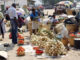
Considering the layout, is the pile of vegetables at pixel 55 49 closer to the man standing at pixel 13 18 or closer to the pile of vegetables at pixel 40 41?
the pile of vegetables at pixel 40 41

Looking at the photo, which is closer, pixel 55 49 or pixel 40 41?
pixel 55 49

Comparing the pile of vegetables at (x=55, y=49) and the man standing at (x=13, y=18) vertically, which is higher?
the man standing at (x=13, y=18)

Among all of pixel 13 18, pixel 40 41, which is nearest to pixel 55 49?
pixel 40 41

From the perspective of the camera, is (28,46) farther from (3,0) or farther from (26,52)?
(3,0)

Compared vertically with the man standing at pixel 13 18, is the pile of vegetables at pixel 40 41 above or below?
A: below

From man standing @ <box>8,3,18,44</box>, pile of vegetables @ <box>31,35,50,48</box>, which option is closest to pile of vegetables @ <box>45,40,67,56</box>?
pile of vegetables @ <box>31,35,50,48</box>

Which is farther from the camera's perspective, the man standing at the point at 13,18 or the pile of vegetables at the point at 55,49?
the man standing at the point at 13,18

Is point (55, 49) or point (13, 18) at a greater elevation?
point (13, 18)

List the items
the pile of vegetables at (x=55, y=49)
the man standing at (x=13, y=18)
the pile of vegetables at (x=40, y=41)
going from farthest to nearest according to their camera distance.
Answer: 1. the man standing at (x=13, y=18)
2. the pile of vegetables at (x=40, y=41)
3. the pile of vegetables at (x=55, y=49)

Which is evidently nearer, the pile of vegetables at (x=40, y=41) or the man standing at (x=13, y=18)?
the pile of vegetables at (x=40, y=41)

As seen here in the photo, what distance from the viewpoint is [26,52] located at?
25.5 feet

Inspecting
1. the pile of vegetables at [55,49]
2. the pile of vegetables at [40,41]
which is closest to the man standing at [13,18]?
the pile of vegetables at [40,41]

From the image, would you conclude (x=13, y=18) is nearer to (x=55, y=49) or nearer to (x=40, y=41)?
(x=40, y=41)

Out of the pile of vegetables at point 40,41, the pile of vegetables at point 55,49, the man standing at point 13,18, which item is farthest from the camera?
the man standing at point 13,18
